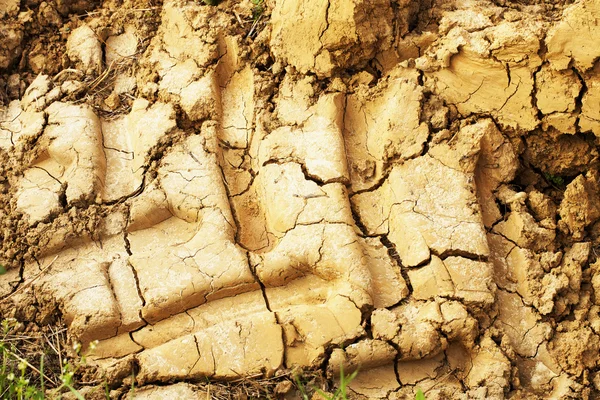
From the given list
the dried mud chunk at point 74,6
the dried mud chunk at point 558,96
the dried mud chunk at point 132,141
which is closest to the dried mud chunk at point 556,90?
the dried mud chunk at point 558,96

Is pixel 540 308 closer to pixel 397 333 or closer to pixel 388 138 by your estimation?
pixel 397 333

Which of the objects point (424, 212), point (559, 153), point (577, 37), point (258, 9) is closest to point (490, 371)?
point (424, 212)

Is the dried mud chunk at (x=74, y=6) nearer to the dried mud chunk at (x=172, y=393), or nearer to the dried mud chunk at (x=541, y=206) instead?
the dried mud chunk at (x=172, y=393)

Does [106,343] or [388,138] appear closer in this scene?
[106,343]

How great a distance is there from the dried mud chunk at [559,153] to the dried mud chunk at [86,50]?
2250 millimetres

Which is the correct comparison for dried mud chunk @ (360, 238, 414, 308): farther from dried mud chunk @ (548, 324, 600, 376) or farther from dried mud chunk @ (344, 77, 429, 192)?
dried mud chunk @ (548, 324, 600, 376)

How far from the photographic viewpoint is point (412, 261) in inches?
125

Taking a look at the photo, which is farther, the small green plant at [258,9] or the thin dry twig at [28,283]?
the small green plant at [258,9]

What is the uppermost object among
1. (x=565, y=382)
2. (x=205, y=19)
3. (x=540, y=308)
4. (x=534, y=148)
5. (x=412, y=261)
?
(x=205, y=19)

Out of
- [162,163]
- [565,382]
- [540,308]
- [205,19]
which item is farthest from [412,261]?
[205,19]

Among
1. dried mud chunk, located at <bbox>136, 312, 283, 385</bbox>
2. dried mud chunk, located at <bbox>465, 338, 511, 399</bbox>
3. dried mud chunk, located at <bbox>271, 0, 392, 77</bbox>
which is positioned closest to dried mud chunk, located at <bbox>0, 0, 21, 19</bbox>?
dried mud chunk, located at <bbox>271, 0, 392, 77</bbox>

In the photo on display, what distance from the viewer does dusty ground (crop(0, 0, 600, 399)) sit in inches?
118

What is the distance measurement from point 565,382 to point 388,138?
4.21ft

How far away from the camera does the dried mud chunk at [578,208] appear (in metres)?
3.28
